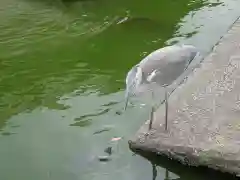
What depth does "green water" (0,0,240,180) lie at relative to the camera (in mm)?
3412

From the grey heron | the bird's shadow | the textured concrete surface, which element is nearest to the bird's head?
the grey heron

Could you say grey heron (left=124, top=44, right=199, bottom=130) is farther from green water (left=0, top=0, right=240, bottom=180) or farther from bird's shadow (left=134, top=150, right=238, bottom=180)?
green water (left=0, top=0, right=240, bottom=180)

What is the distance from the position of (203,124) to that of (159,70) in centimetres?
46

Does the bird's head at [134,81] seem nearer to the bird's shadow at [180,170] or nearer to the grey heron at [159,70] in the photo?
the grey heron at [159,70]

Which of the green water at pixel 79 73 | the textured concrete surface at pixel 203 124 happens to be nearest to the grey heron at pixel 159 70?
the textured concrete surface at pixel 203 124

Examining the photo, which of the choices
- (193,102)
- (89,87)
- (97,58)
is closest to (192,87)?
(193,102)

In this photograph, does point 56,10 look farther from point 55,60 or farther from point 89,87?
point 89,87

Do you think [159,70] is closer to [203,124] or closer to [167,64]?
[167,64]

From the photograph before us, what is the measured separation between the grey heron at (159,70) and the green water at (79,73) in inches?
15.0

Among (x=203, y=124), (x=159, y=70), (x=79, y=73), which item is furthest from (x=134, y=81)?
(x=79, y=73)

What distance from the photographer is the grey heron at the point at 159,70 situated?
3.31 meters

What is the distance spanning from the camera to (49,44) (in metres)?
5.21

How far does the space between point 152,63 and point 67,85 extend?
3.88 feet

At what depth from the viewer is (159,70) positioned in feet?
11.1
